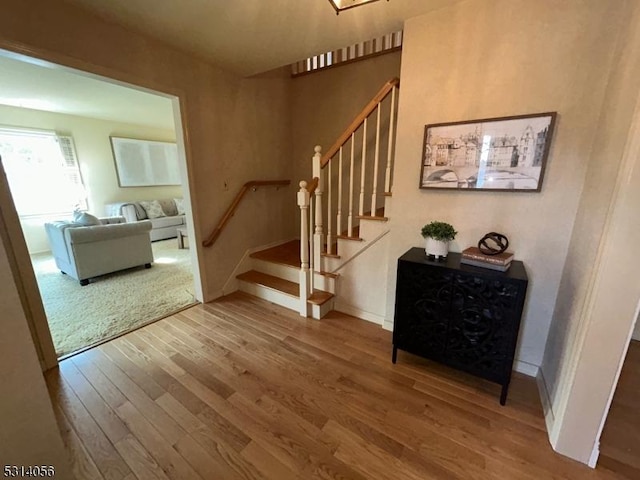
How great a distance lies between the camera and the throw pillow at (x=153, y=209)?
549 centimetres

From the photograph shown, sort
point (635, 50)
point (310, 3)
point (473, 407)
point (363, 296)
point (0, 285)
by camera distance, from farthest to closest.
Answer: point (363, 296), point (310, 3), point (473, 407), point (635, 50), point (0, 285)

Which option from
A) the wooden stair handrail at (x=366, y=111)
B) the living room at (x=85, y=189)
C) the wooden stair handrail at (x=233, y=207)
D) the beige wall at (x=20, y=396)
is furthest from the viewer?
the wooden stair handrail at (x=233, y=207)

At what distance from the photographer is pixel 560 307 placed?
1.53 metres

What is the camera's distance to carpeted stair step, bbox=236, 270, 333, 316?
2534 millimetres

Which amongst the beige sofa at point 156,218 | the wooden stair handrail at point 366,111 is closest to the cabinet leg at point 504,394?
the wooden stair handrail at point 366,111

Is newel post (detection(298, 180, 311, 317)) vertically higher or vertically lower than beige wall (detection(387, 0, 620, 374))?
lower

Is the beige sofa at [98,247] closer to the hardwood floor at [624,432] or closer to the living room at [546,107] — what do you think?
the living room at [546,107]

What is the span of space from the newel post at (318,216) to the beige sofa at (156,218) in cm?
361

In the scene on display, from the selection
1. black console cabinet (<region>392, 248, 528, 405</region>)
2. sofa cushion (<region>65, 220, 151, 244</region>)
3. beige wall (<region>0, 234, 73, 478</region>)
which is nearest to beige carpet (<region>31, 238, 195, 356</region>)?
sofa cushion (<region>65, 220, 151, 244</region>)

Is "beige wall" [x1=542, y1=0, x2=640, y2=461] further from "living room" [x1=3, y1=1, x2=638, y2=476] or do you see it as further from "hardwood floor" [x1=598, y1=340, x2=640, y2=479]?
"hardwood floor" [x1=598, y1=340, x2=640, y2=479]

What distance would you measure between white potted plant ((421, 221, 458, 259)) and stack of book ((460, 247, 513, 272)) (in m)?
0.13

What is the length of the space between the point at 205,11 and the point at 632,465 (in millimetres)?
3453

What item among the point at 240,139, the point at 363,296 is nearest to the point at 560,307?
the point at 363,296

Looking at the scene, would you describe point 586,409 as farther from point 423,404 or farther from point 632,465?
point 423,404
